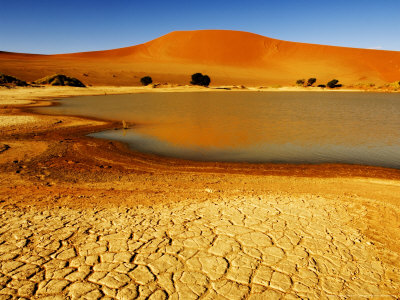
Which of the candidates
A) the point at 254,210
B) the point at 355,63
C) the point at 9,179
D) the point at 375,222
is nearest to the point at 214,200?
the point at 254,210

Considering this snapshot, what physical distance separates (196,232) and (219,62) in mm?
89100

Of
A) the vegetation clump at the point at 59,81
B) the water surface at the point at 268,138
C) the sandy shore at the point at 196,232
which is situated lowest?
the water surface at the point at 268,138

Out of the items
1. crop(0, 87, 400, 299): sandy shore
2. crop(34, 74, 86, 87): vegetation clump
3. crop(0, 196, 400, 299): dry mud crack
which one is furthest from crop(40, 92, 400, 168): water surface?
crop(34, 74, 86, 87): vegetation clump

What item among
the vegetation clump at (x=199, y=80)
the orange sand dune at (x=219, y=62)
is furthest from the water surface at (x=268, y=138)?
the orange sand dune at (x=219, y=62)

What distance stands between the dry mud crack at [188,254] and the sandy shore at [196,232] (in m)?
0.01

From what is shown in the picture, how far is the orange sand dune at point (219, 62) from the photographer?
58906 millimetres

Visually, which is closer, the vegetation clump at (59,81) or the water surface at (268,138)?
the water surface at (268,138)

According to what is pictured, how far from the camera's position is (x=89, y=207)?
193 inches

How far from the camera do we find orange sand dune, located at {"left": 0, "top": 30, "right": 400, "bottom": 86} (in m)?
58.9

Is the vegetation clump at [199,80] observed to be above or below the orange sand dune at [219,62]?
below

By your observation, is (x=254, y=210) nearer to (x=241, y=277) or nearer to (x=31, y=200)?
(x=241, y=277)

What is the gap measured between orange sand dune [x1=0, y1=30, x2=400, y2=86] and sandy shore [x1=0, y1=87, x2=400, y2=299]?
45.5 m

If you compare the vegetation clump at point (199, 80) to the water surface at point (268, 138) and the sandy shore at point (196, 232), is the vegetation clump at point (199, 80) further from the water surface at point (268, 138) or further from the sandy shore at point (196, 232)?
the sandy shore at point (196, 232)

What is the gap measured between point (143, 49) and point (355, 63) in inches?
2756
